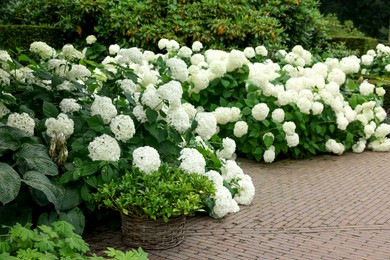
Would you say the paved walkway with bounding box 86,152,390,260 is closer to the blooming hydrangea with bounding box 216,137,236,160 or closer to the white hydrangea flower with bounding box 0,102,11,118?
the blooming hydrangea with bounding box 216,137,236,160

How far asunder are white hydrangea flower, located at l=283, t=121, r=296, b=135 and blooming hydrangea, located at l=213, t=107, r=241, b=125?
1.85 feet

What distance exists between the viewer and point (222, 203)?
5.34m

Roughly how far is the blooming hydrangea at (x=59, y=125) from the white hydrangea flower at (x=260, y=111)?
122 inches

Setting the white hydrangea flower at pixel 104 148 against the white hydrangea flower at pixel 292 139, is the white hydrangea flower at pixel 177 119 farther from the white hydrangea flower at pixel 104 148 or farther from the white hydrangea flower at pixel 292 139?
the white hydrangea flower at pixel 292 139

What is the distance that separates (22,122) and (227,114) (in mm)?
3269

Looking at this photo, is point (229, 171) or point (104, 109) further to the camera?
point (229, 171)

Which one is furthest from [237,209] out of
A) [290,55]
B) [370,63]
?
[370,63]

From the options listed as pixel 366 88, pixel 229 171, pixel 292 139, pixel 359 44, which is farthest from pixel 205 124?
pixel 359 44

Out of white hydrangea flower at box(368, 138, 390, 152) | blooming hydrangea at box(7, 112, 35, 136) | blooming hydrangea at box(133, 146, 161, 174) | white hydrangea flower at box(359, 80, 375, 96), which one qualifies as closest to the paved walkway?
blooming hydrangea at box(133, 146, 161, 174)

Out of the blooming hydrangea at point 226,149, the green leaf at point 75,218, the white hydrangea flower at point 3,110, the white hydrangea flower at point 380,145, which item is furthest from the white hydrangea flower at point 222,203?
the white hydrangea flower at point 380,145

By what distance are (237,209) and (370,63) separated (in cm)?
634

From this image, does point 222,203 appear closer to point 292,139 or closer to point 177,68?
point 177,68

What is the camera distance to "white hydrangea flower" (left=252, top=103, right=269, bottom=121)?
24.5ft

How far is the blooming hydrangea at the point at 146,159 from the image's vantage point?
15.6 feet
